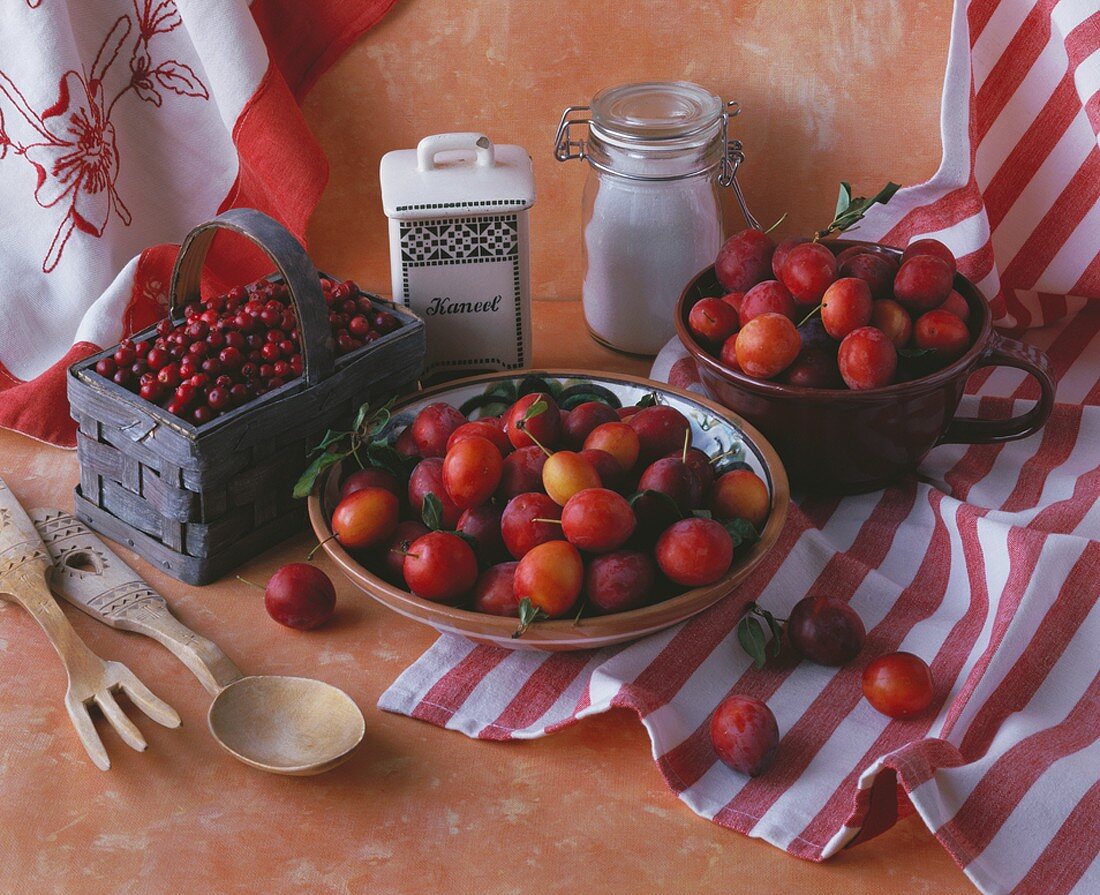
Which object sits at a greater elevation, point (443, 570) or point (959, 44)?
point (959, 44)

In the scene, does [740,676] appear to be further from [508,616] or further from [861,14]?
[861,14]

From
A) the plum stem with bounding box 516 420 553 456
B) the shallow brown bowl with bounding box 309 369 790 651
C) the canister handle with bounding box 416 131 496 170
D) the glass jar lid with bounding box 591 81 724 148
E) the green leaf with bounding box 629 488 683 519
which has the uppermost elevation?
the glass jar lid with bounding box 591 81 724 148

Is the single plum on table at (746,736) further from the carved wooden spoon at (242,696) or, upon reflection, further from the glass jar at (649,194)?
the glass jar at (649,194)

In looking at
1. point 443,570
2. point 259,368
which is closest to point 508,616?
point 443,570

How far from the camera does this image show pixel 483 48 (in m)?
1.19

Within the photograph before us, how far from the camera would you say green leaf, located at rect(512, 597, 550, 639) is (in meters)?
0.73

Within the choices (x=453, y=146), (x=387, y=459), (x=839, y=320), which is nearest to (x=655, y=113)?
(x=453, y=146)

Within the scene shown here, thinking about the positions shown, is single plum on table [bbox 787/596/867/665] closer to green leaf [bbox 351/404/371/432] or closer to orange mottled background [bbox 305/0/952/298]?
green leaf [bbox 351/404/371/432]

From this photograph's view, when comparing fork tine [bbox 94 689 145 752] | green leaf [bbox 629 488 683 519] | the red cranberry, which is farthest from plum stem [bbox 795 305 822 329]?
fork tine [bbox 94 689 145 752]

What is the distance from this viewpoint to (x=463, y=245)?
41.2 inches

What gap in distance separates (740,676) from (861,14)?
672mm

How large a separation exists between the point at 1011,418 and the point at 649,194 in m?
0.37

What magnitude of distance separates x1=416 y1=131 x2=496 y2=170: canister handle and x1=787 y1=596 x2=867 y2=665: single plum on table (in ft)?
1.59

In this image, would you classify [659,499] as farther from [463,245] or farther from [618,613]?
[463,245]
